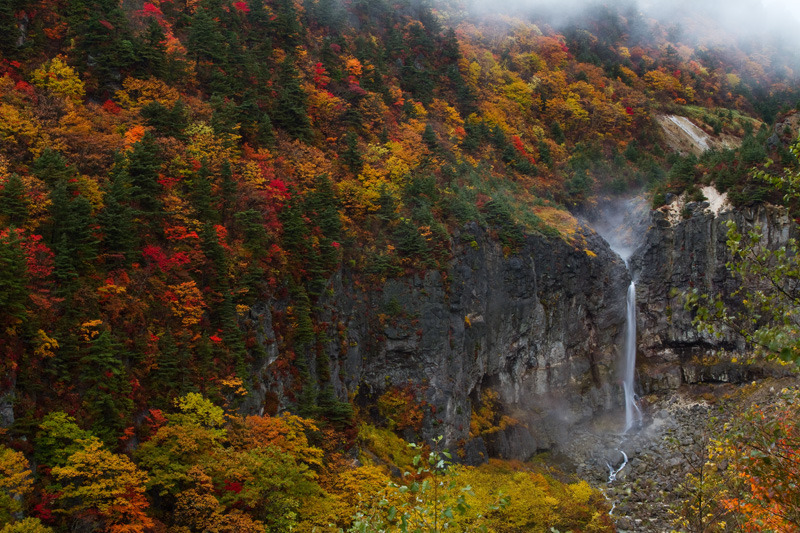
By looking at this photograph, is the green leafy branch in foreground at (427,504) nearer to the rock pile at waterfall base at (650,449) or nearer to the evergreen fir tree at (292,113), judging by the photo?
the rock pile at waterfall base at (650,449)

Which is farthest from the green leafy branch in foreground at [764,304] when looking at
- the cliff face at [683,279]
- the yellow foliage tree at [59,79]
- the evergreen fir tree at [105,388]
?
the cliff face at [683,279]

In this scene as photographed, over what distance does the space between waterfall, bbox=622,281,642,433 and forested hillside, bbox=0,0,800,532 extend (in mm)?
11233

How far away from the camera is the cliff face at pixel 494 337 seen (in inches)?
1452

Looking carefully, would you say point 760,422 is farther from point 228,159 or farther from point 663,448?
point 663,448

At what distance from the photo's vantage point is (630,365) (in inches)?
2094

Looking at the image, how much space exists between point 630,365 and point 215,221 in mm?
42302

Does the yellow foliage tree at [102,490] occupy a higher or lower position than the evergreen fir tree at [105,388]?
lower

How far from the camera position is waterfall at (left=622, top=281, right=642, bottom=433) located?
49.8 meters

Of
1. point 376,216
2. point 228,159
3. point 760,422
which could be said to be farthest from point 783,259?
point 376,216

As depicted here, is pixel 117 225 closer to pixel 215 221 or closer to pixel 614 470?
pixel 215 221

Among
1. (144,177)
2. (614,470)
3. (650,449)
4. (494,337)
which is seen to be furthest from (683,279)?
(144,177)

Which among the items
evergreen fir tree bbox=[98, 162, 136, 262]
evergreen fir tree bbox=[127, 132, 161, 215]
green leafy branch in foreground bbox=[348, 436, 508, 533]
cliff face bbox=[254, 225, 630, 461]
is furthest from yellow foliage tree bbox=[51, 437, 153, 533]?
evergreen fir tree bbox=[127, 132, 161, 215]

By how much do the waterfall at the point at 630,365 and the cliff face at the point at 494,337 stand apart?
154 centimetres

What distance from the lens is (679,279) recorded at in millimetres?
54812
